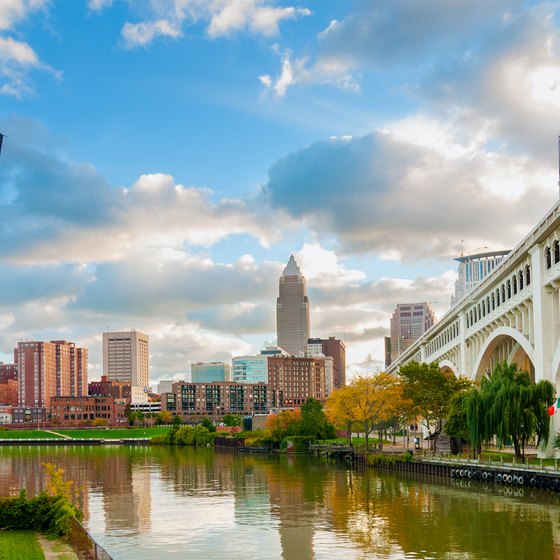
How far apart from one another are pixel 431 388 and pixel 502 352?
11026mm

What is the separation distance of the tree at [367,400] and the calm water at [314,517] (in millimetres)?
21786

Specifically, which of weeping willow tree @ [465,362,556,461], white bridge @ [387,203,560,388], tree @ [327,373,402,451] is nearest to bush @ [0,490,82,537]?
weeping willow tree @ [465,362,556,461]

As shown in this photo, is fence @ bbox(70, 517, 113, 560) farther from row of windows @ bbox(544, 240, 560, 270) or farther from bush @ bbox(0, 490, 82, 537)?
row of windows @ bbox(544, 240, 560, 270)

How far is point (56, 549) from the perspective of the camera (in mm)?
37812

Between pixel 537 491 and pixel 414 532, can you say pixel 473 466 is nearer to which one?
pixel 537 491

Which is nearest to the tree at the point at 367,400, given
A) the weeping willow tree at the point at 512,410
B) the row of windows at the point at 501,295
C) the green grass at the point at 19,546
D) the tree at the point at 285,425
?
the row of windows at the point at 501,295

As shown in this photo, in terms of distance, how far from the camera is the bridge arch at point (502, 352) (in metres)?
90.3

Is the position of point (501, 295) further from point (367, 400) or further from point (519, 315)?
point (367, 400)

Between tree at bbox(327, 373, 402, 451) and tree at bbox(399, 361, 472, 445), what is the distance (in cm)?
344

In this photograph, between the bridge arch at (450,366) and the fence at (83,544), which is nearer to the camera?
the fence at (83,544)

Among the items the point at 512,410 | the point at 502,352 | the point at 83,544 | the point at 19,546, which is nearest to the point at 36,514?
the point at 19,546

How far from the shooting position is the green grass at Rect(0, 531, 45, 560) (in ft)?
115

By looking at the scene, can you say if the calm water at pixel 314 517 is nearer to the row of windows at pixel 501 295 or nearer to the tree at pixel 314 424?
the row of windows at pixel 501 295

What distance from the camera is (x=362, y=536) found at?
4716 centimetres
